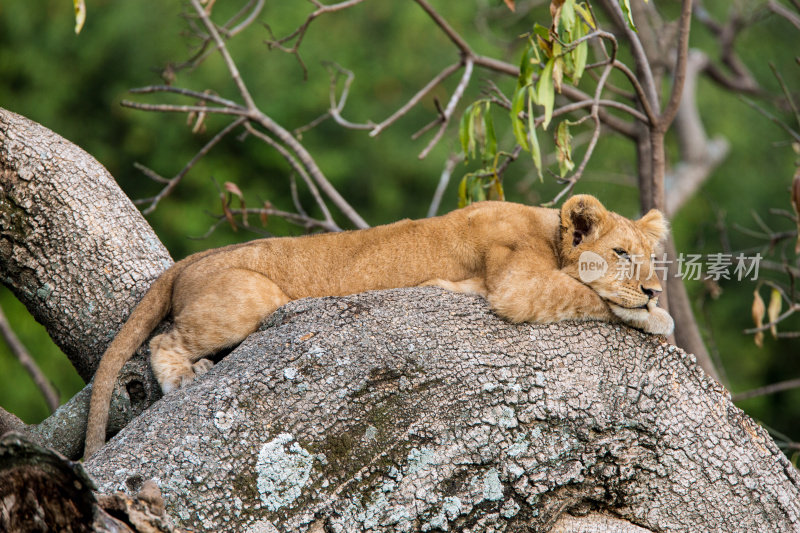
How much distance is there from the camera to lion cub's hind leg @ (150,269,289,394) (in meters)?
4.17

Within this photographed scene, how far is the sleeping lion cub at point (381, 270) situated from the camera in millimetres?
4031

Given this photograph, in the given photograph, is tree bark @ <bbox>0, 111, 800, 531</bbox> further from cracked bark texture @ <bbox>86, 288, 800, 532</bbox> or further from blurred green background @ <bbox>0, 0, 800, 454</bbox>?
blurred green background @ <bbox>0, 0, 800, 454</bbox>

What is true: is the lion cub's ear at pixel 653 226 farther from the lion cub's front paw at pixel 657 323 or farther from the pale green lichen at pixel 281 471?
the pale green lichen at pixel 281 471

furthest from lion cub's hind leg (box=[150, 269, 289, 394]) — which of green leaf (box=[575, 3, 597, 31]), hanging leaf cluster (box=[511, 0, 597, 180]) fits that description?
green leaf (box=[575, 3, 597, 31])

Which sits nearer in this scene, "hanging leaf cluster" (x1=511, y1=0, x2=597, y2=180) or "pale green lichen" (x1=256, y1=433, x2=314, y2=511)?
"pale green lichen" (x1=256, y1=433, x2=314, y2=511)

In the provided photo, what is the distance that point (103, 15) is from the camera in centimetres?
1269

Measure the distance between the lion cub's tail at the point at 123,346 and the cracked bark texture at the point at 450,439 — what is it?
0.62 m

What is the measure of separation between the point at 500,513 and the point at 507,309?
2.76 feet

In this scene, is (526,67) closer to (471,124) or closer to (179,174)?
(471,124)

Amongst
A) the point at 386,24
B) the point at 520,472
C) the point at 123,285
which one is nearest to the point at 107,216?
the point at 123,285

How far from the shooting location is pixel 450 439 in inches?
131

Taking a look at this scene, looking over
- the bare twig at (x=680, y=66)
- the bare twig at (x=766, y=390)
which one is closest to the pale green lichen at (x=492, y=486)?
the bare twig at (x=680, y=66)

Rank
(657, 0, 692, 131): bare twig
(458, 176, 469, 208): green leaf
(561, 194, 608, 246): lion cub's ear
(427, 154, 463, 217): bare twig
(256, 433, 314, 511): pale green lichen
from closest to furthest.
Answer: (256, 433, 314, 511): pale green lichen, (561, 194, 608, 246): lion cub's ear, (657, 0, 692, 131): bare twig, (458, 176, 469, 208): green leaf, (427, 154, 463, 217): bare twig

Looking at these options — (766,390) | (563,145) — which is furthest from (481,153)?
(766,390)
